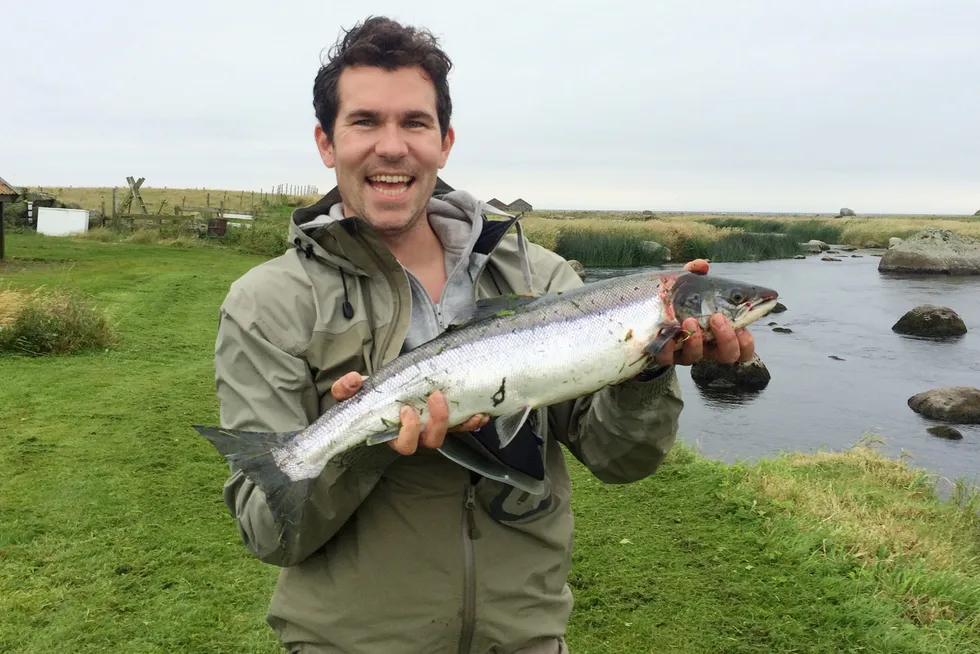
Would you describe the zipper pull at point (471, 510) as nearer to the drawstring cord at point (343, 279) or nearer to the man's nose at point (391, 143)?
the drawstring cord at point (343, 279)

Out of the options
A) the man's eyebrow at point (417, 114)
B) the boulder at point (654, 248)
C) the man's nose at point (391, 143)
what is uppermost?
the boulder at point (654, 248)

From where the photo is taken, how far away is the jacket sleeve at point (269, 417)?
2.55 metres

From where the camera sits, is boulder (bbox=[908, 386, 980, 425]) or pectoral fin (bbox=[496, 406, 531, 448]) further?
boulder (bbox=[908, 386, 980, 425])

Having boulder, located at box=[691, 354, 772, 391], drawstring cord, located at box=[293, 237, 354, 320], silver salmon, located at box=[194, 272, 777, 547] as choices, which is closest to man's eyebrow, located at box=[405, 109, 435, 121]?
drawstring cord, located at box=[293, 237, 354, 320]

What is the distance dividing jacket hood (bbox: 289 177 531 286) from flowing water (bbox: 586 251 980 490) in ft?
28.5

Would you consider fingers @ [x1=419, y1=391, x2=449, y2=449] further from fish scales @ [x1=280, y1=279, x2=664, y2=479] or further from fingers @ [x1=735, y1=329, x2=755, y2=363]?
fingers @ [x1=735, y1=329, x2=755, y2=363]

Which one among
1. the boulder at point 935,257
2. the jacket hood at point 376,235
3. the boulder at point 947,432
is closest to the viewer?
the jacket hood at point 376,235

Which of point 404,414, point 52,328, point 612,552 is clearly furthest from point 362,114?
point 52,328

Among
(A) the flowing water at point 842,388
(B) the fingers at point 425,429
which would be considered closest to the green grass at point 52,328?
(A) the flowing water at point 842,388

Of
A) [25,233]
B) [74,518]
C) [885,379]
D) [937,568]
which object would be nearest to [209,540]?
[74,518]

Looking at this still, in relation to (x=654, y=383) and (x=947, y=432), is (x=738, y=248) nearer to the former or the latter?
(x=947, y=432)

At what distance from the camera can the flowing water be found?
11.8 metres

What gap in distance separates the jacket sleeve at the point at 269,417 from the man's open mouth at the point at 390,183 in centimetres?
65

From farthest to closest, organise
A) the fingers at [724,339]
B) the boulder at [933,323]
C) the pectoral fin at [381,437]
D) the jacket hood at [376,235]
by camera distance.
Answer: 1. the boulder at [933,323]
2. the fingers at [724,339]
3. the jacket hood at [376,235]
4. the pectoral fin at [381,437]
